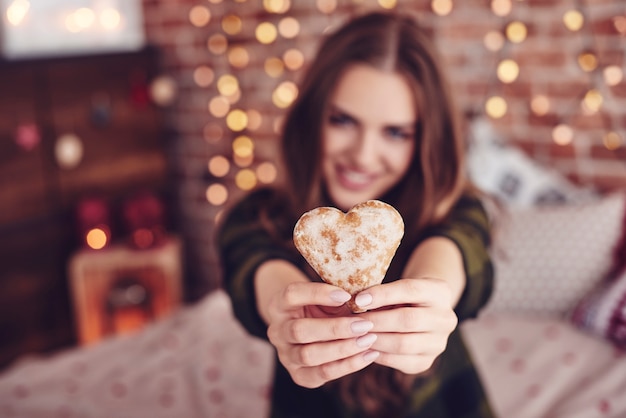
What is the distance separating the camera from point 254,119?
3270 millimetres

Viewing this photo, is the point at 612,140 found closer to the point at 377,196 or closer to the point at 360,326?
the point at 377,196

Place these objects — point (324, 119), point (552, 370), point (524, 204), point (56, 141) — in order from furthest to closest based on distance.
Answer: point (56, 141)
point (524, 204)
point (552, 370)
point (324, 119)

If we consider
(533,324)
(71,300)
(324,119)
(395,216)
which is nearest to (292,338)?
(395,216)

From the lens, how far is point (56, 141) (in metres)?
3.02

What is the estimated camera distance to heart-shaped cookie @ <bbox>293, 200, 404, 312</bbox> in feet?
2.44

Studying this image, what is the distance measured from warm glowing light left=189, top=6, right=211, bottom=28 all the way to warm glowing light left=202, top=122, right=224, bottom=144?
50 centimetres

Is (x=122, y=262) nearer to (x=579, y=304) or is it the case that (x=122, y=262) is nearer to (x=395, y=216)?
(x=579, y=304)

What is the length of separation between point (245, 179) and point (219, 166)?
190 millimetres

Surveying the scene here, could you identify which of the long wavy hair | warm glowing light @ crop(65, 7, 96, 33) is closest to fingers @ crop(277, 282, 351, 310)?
the long wavy hair

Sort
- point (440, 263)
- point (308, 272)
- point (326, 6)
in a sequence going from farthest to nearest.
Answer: point (326, 6) → point (308, 272) → point (440, 263)

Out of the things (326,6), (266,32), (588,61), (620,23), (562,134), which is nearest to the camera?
(620,23)

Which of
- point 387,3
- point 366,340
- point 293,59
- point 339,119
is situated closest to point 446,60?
point 387,3

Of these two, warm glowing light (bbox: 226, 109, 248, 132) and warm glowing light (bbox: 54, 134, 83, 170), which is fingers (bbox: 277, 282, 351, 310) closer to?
warm glowing light (bbox: 54, 134, 83, 170)

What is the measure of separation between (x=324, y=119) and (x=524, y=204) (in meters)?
1.25
